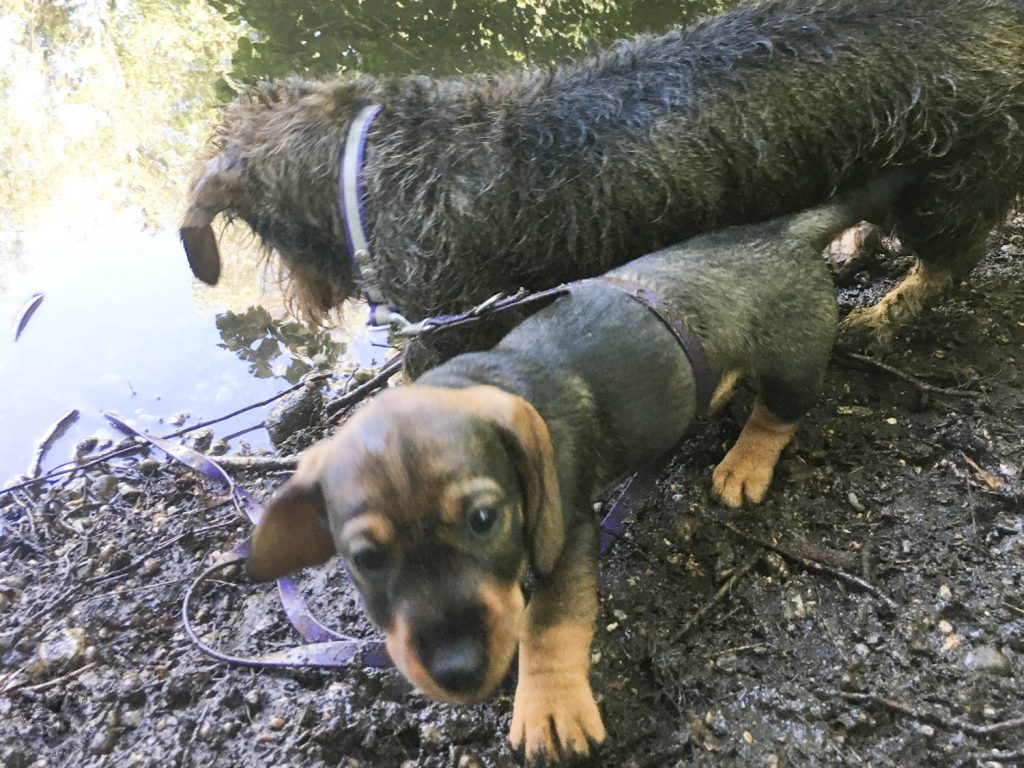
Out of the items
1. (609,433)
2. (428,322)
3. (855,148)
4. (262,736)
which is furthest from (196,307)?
(855,148)

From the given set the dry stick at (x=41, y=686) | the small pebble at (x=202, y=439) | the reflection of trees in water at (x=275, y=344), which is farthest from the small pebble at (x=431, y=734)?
the reflection of trees in water at (x=275, y=344)

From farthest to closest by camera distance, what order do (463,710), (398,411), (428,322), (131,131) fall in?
(131,131) < (428,322) < (463,710) < (398,411)

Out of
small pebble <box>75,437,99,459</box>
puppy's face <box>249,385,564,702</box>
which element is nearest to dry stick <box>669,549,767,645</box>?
puppy's face <box>249,385,564,702</box>

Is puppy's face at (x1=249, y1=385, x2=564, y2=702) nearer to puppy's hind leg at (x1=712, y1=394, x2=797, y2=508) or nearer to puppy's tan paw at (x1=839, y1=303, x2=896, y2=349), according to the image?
puppy's hind leg at (x1=712, y1=394, x2=797, y2=508)

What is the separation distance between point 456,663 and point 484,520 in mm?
349

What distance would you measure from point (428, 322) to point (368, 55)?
3727 mm

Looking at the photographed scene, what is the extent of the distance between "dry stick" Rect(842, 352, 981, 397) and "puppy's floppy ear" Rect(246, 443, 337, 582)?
8.17 feet

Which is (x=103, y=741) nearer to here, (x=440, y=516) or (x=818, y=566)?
(x=440, y=516)

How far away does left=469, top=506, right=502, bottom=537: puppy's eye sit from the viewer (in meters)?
1.87

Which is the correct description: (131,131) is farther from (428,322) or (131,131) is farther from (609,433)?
(609,433)

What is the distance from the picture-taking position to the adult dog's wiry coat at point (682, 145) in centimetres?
294

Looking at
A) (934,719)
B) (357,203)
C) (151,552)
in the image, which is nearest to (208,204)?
(357,203)

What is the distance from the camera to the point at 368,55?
18.5 feet

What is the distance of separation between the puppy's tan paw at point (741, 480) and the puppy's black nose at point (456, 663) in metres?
1.46
